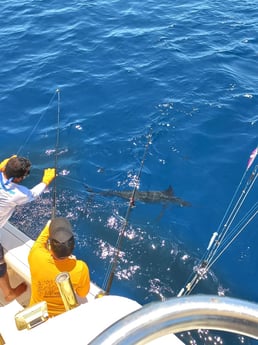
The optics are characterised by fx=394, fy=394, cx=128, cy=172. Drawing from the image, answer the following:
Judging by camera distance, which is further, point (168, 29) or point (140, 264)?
point (168, 29)

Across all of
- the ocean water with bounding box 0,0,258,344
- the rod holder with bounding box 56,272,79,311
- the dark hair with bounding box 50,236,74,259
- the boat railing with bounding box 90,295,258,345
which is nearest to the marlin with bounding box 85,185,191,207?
the ocean water with bounding box 0,0,258,344

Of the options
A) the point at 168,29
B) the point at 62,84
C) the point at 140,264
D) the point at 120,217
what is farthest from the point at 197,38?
the point at 140,264

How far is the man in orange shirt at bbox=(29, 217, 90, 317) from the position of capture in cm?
357

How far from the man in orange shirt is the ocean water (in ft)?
7.95

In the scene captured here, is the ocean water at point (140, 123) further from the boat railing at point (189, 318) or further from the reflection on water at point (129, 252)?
the boat railing at point (189, 318)

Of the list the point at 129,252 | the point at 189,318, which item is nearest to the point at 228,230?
the point at 129,252

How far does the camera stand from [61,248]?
353cm

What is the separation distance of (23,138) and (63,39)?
16.5ft

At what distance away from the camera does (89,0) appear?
15.3 meters

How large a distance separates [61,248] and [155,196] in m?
4.11

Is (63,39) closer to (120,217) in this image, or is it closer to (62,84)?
(62,84)

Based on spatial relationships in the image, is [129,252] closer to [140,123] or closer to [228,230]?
[228,230]

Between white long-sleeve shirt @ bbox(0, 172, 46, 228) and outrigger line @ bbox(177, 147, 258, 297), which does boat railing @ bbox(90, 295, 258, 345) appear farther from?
outrigger line @ bbox(177, 147, 258, 297)

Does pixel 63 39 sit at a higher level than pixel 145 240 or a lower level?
higher
